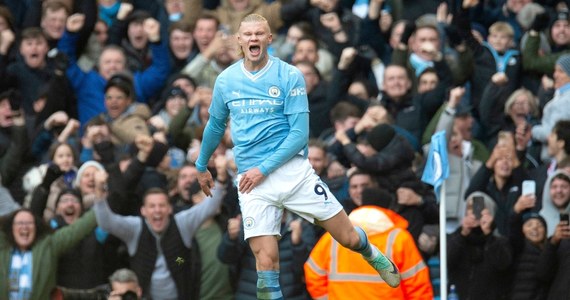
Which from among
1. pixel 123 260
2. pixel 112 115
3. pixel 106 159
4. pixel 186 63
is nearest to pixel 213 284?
pixel 123 260

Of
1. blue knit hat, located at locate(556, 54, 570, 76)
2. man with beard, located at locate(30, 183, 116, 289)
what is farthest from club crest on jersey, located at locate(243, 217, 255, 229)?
blue knit hat, located at locate(556, 54, 570, 76)

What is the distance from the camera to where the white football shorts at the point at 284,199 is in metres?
11.8

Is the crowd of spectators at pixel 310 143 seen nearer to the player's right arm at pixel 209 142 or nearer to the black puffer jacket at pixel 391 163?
the black puffer jacket at pixel 391 163

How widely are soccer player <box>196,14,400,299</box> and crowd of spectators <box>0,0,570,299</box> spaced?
1260 mm

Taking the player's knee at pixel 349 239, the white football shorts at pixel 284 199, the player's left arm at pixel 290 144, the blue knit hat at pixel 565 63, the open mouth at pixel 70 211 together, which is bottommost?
the player's knee at pixel 349 239

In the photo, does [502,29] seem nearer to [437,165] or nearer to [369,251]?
[437,165]

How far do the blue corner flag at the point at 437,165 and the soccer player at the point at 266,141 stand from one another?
2116 millimetres

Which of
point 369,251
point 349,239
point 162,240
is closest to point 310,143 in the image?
point 162,240

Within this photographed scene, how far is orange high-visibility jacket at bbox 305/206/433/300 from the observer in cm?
1306

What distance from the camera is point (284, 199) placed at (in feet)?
39.2

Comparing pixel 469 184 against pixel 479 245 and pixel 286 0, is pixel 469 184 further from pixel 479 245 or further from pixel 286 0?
pixel 286 0

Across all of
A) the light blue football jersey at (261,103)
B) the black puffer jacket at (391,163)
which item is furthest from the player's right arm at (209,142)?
the black puffer jacket at (391,163)

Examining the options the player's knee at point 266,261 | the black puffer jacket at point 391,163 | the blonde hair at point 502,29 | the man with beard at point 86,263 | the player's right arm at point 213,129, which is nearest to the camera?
the player's knee at point 266,261

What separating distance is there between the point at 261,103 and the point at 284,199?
0.78 m
